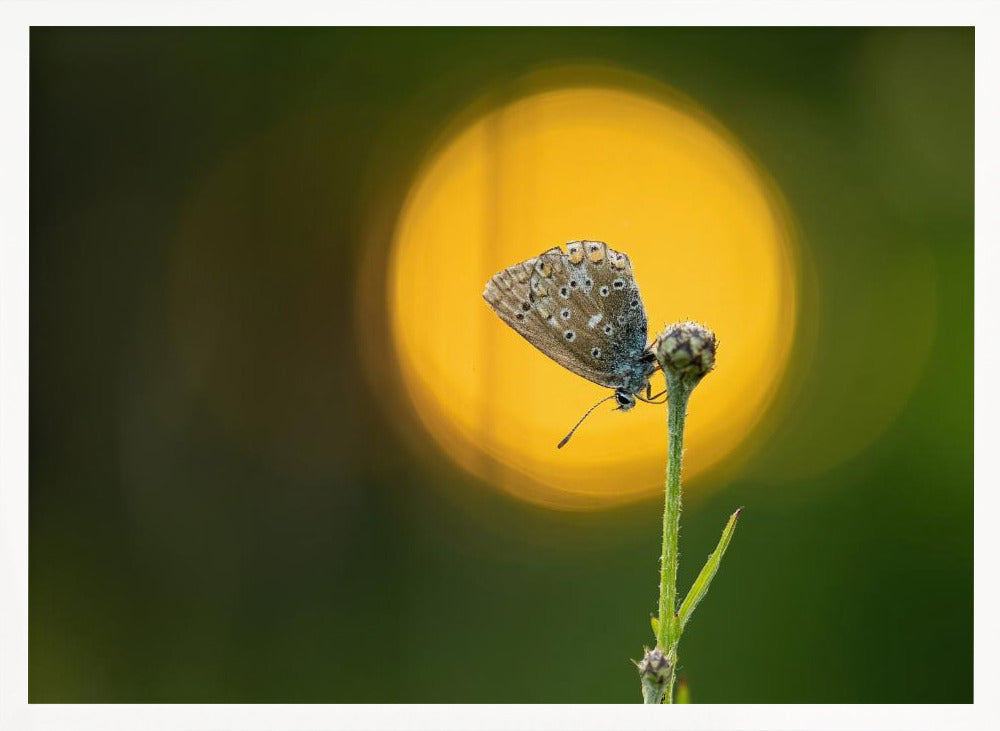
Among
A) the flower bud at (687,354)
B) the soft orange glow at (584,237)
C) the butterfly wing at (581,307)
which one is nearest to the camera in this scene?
the flower bud at (687,354)

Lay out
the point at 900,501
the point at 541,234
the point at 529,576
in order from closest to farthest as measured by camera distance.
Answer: the point at 541,234 < the point at 900,501 < the point at 529,576

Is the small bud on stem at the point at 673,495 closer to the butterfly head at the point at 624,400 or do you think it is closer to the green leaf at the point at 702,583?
the green leaf at the point at 702,583

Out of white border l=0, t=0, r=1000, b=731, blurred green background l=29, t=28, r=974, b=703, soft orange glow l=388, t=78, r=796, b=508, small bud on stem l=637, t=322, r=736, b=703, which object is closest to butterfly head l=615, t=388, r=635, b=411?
small bud on stem l=637, t=322, r=736, b=703

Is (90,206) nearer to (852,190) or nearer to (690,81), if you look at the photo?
(690,81)
